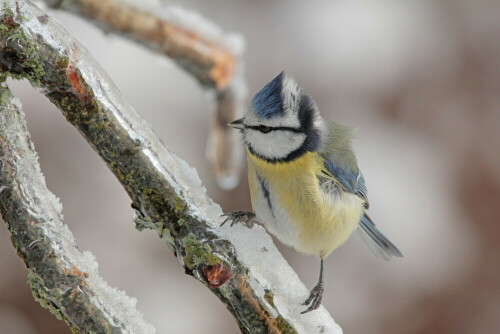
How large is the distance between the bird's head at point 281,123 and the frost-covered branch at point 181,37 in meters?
0.09

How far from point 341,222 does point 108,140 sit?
0.45 m

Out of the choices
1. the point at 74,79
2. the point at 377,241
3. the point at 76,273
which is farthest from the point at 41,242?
the point at 377,241

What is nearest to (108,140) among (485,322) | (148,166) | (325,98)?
(148,166)

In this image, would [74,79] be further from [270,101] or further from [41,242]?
[270,101]

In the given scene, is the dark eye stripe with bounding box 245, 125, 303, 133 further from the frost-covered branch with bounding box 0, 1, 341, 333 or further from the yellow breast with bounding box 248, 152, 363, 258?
the frost-covered branch with bounding box 0, 1, 341, 333

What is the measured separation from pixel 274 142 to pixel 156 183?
28cm

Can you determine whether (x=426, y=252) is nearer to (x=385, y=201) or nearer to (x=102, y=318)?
(x=385, y=201)

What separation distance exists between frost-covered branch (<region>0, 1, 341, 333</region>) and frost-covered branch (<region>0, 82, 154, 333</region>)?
0.05m

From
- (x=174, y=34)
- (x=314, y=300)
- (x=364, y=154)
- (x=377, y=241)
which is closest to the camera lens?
(x=314, y=300)

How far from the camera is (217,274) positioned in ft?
→ 1.85

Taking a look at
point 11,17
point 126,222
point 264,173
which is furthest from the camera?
point 126,222

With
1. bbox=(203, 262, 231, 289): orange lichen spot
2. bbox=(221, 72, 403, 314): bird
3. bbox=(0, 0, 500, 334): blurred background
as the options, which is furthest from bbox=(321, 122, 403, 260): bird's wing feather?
bbox=(0, 0, 500, 334): blurred background

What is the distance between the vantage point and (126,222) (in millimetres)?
1541

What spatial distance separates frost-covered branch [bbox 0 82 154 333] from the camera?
539 mm
